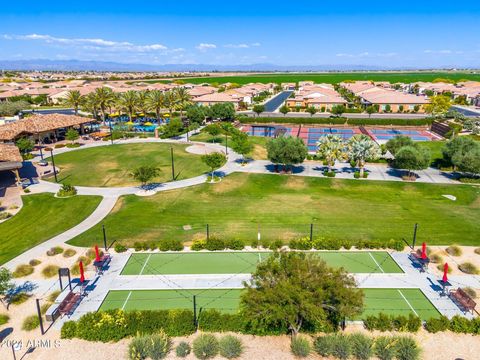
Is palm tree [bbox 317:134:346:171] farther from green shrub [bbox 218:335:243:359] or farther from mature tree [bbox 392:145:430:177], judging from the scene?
green shrub [bbox 218:335:243:359]

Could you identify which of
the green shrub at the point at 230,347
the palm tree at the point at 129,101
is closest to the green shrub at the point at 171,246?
the green shrub at the point at 230,347

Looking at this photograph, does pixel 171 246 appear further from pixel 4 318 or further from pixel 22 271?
pixel 4 318

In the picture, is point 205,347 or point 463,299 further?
point 463,299

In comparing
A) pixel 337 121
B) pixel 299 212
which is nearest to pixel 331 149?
pixel 299 212

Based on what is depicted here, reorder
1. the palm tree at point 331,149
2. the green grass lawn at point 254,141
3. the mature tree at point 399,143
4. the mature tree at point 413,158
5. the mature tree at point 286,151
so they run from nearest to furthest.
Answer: the mature tree at point 413,158 < the mature tree at point 286,151 < the palm tree at point 331,149 < the mature tree at point 399,143 < the green grass lawn at point 254,141

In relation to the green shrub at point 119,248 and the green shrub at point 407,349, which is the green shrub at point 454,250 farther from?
the green shrub at point 119,248

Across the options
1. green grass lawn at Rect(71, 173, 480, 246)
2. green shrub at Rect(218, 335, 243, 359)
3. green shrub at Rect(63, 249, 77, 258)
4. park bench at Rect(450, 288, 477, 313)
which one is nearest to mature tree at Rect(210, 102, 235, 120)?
green grass lawn at Rect(71, 173, 480, 246)
